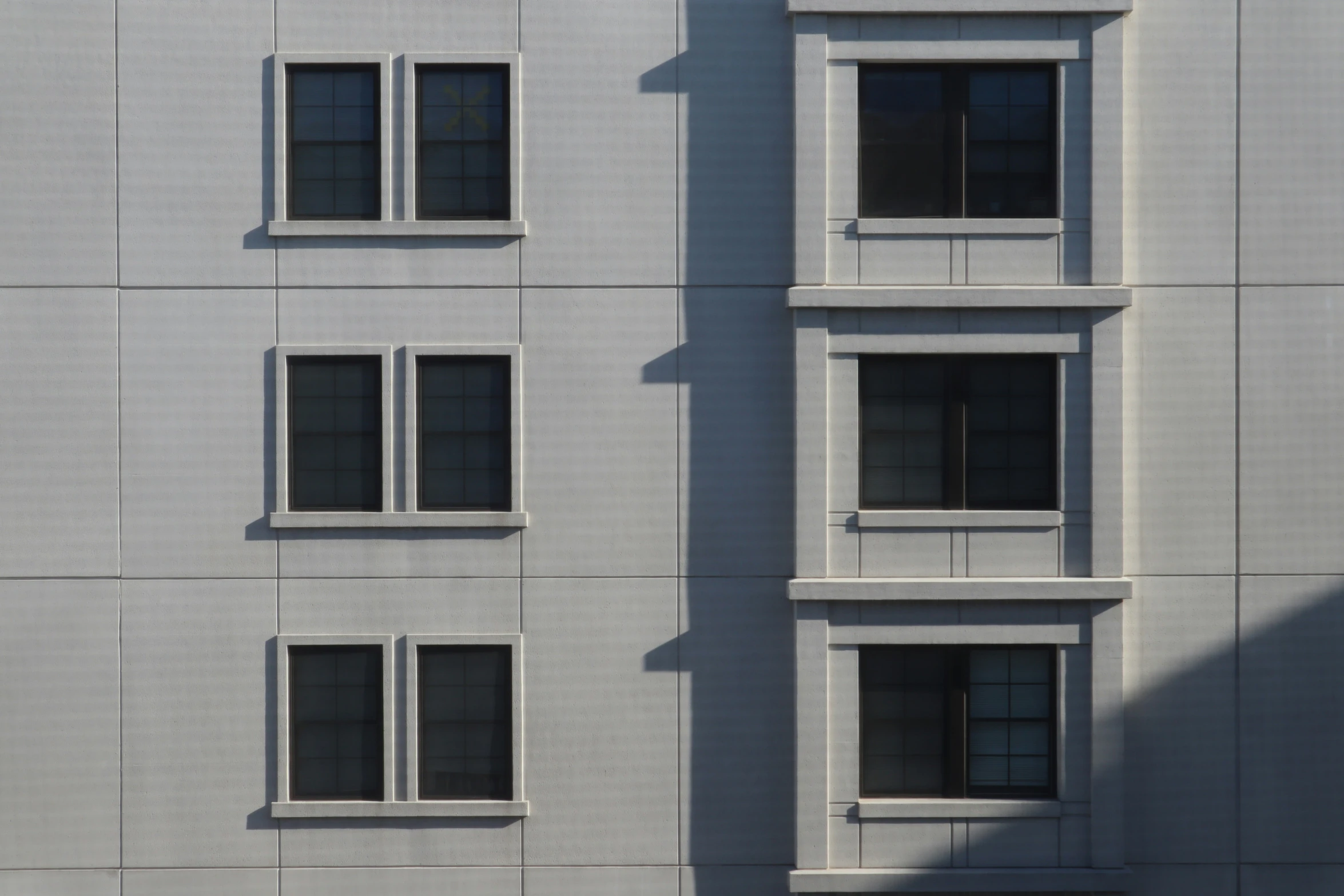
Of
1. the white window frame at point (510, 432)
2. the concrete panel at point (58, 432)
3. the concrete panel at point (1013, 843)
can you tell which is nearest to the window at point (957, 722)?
the concrete panel at point (1013, 843)

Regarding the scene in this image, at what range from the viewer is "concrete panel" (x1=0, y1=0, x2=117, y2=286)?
39.0ft

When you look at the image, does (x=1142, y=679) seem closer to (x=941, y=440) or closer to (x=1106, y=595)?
(x=1106, y=595)

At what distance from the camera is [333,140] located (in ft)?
39.3

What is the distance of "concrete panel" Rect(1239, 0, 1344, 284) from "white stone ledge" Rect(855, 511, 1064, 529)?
3.36 metres

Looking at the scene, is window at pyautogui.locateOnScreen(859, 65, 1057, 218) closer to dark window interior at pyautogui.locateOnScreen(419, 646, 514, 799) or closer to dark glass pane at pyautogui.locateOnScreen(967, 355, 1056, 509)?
dark glass pane at pyautogui.locateOnScreen(967, 355, 1056, 509)

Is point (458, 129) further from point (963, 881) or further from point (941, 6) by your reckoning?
point (963, 881)

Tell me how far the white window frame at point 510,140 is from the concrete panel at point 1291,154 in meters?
7.55

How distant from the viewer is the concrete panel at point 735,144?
11898 mm

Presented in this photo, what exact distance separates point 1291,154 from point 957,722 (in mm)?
6877

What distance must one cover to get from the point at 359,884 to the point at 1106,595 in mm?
8258

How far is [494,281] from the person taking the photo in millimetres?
11883

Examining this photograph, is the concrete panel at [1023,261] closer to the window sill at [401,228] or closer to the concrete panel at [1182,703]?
the concrete panel at [1182,703]

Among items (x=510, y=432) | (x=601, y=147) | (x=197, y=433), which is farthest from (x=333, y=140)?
(x=510, y=432)

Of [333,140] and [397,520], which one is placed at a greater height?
[333,140]
